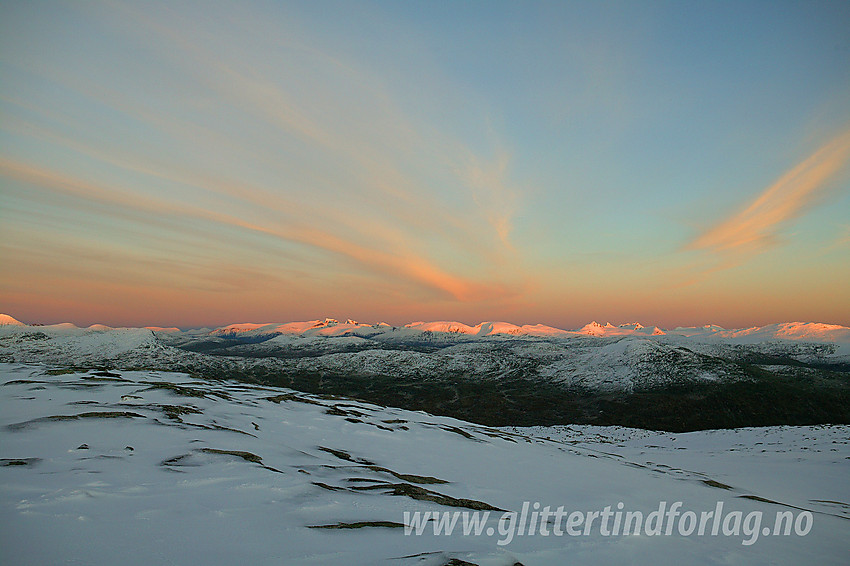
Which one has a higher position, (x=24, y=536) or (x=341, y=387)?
(x=24, y=536)

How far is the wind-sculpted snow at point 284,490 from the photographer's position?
14.2 ft

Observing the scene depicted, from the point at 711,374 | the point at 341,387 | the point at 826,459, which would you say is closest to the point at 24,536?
the point at 826,459

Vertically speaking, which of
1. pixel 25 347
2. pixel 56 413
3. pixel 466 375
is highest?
pixel 56 413

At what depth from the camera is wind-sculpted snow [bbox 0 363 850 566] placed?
434 cm

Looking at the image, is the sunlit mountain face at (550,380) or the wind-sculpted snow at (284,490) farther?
the sunlit mountain face at (550,380)

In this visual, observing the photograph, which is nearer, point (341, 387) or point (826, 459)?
point (826, 459)

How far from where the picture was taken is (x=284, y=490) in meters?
6.42

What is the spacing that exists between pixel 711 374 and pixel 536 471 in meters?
103

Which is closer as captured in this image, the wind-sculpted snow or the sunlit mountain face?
the wind-sculpted snow

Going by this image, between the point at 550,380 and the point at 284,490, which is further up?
the point at 284,490

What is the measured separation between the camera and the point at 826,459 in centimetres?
2092

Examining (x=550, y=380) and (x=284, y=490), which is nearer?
(x=284, y=490)

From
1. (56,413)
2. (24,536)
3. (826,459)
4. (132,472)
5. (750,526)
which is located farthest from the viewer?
(826,459)

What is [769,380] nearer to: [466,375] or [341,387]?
[466,375]
